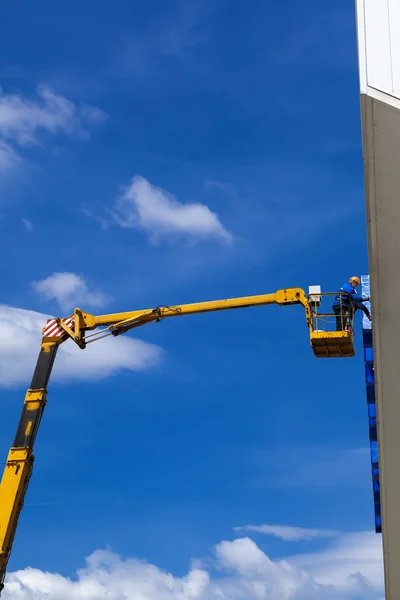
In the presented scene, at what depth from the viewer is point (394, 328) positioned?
1406 centimetres

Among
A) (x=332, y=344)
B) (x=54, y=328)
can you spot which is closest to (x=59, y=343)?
(x=54, y=328)

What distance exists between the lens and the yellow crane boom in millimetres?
19922

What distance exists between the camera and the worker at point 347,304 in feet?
65.8

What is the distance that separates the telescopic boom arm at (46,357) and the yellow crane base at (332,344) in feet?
2.12

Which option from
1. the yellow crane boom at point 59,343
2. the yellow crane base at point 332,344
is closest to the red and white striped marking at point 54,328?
the yellow crane boom at point 59,343

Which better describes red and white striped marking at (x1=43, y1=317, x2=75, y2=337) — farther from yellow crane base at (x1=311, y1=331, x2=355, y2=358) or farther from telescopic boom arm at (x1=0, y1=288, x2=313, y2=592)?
yellow crane base at (x1=311, y1=331, x2=355, y2=358)

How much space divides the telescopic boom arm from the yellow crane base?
65cm

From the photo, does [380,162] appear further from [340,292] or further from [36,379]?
[36,379]

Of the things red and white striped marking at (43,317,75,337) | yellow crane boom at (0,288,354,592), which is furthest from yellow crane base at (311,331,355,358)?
red and white striped marking at (43,317,75,337)

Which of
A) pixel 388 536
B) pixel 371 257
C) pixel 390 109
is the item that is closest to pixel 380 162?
pixel 390 109

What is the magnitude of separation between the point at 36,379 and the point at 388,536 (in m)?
10.2

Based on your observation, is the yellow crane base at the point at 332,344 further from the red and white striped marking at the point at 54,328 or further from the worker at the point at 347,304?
the red and white striped marking at the point at 54,328

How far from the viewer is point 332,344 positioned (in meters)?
20.2

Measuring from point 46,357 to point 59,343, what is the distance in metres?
0.82
